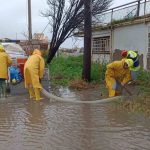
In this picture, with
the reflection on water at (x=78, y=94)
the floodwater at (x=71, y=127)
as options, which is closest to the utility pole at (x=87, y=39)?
the reflection on water at (x=78, y=94)

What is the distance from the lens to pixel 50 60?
2702 cm

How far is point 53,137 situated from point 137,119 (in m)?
2.20

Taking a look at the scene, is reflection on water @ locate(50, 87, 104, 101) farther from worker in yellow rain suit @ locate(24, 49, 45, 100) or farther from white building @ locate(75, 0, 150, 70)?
white building @ locate(75, 0, 150, 70)

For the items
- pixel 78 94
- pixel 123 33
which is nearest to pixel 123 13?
pixel 123 33

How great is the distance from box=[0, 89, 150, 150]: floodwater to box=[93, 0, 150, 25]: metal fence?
8511 millimetres

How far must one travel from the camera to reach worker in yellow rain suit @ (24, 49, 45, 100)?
41.3 ft

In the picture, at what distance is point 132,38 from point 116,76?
6692 millimetres

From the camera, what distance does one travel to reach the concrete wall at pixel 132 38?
58.1ft

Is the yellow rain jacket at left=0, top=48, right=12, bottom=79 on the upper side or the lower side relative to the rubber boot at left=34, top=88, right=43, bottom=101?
upper

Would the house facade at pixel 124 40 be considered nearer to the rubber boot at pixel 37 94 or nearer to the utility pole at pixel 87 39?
the utility pole at pixel 87 39

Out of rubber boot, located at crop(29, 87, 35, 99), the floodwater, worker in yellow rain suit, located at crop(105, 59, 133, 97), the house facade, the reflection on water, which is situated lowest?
the floodwater

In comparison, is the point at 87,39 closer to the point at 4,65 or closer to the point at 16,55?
the point at 16,55

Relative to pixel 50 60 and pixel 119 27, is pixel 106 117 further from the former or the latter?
pixel 50 60

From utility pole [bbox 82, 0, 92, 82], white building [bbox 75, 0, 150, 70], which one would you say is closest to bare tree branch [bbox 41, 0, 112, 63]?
white building [bbox 75, 0, 150, 70]
